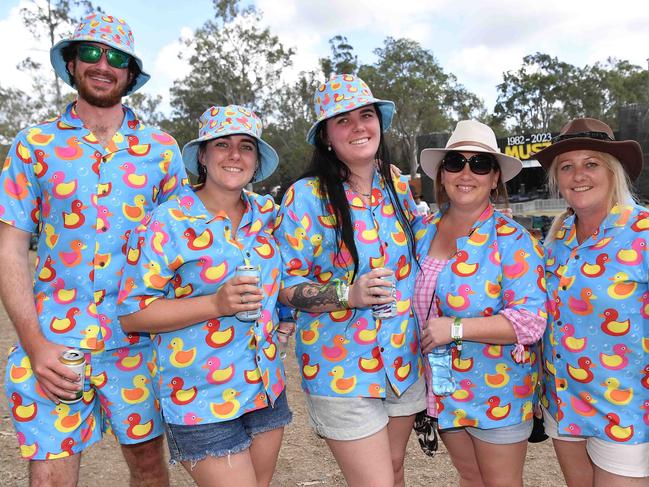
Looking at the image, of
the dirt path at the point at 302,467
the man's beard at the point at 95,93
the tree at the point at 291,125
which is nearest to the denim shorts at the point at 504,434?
the dirt path at the point at 302,467

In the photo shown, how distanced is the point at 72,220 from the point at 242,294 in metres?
1.01

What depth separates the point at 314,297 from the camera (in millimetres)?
2660

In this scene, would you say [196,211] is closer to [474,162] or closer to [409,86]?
[474,162]

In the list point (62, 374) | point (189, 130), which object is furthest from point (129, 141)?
point (189, 130)

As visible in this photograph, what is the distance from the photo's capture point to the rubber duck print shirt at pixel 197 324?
2.45 metres

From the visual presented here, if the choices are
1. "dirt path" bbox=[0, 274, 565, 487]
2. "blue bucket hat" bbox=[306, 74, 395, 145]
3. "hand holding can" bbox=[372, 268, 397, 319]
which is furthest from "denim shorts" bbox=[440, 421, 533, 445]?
"blue bucket hat" bbox=[306, 74, 395, 145]

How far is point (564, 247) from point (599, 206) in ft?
0.84

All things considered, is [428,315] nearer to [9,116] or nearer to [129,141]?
[129,141]

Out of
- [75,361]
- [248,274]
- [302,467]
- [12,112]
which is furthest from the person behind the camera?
Result: [12,112]

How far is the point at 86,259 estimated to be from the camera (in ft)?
8.87

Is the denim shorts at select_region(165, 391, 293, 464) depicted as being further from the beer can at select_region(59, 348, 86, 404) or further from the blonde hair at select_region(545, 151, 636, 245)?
the blonde hair at select_region(545, 151, 636, 245)

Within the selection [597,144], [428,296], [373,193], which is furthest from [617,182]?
[373,193]

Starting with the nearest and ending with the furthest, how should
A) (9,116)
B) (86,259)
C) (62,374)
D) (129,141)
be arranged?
1. (62,374)
2. (86,259)
3. (129,141)
4. (9,116)

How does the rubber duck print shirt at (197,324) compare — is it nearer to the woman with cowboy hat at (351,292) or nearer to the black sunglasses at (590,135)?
the woman with cowboy hat at (351,292)
